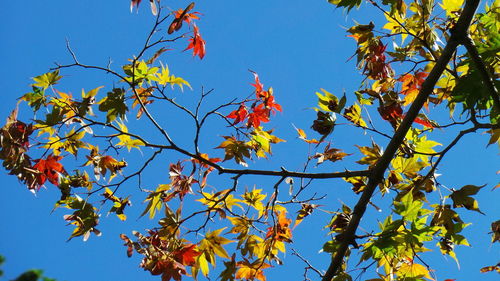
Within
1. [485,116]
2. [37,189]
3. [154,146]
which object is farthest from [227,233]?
[485,116]

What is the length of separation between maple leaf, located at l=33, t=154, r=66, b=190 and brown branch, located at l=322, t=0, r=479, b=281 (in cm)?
115

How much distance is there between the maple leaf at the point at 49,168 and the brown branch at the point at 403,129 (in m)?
1.15

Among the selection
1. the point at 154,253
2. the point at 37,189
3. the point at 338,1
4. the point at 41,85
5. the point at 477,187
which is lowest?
the point at 154,253

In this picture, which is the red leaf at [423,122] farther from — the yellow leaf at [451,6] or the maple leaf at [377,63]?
the yellow leaf at [451,6]

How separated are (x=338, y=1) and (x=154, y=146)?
2.87 ft

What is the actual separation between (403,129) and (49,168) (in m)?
1.40

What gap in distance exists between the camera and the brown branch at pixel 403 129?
192cm

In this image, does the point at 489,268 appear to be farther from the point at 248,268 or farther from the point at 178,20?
the point at 178,20

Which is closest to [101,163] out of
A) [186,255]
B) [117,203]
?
[117,203]

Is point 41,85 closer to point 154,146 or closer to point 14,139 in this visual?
point 14,139

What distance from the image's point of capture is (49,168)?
222 centimetres

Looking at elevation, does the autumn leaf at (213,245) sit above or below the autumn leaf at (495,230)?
below

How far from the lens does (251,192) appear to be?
245 cm

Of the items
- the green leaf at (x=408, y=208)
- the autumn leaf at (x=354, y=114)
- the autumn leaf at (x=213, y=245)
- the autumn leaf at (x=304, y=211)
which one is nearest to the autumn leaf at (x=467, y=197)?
the green leaf at (x=408, y=208)
